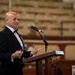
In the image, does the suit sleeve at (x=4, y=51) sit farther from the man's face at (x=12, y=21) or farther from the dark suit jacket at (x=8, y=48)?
the man's face at (x=12, y=21)

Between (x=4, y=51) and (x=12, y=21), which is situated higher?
(x=12, y=21)

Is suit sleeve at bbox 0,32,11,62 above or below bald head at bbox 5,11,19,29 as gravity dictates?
below

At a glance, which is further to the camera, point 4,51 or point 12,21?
point 12,21

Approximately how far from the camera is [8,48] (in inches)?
114

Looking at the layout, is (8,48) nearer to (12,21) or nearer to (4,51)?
(4,51)

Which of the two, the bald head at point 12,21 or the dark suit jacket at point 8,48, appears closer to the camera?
the dark suit jacket at point 8,48

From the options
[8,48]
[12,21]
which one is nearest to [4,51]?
[8,48]

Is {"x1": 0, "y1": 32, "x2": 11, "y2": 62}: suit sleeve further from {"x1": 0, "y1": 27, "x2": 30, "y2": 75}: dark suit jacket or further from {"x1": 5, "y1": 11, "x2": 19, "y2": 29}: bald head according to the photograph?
{"x1": 5, "y1": 11, "x2": 19, "y2": 29}: bald head

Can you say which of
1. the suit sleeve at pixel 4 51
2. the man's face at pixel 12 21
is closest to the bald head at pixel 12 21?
the man's face at pixel 12 21

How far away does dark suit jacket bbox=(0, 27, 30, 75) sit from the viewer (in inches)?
111

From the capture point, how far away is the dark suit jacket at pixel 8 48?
2812 mm

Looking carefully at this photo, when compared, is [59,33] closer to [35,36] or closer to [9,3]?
[35,36]

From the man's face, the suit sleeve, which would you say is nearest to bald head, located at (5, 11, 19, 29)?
the man's face

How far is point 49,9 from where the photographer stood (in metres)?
7.25
